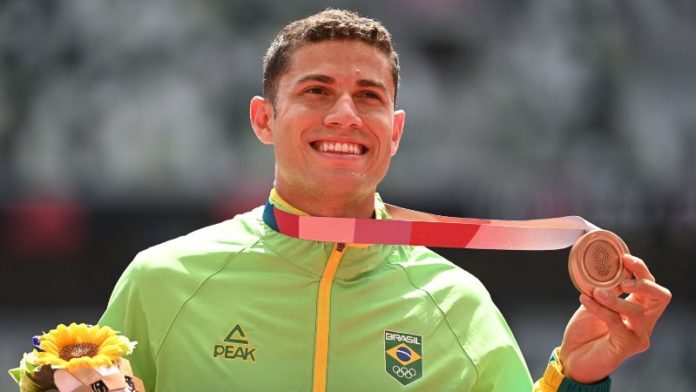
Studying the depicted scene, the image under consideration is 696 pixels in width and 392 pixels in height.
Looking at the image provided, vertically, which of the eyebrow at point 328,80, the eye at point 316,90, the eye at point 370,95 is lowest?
the eye at point 370,95

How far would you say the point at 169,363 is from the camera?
299 centimetres

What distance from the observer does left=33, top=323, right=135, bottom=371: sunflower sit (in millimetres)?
2514

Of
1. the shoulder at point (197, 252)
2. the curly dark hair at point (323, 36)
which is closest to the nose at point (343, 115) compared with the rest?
the curly dark hair at point (323, 36)

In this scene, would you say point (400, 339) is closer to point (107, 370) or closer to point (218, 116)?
point (107, 370)

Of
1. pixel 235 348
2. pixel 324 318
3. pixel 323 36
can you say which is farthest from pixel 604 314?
pixel 323 36

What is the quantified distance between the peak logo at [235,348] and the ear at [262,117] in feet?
2.09

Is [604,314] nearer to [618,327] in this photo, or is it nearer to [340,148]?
[618,327]

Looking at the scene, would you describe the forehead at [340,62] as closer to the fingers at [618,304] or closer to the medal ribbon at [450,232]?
the medal ribbon at [450,232]

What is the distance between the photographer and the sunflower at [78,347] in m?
2.51

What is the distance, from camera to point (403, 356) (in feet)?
10.1

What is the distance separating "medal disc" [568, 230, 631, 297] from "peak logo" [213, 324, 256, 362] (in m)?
0.90

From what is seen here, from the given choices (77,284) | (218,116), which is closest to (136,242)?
(77,284)

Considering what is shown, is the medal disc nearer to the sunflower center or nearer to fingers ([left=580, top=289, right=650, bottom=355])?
fingers ([left=580, top=289, right=650, bottom=355])

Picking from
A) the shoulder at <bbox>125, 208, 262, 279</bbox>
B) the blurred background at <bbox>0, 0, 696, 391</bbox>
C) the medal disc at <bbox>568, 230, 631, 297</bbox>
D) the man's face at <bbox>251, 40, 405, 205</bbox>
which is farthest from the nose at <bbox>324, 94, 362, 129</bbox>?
the blurred background at <bbox>0, 0, 696, 391</bbox>
